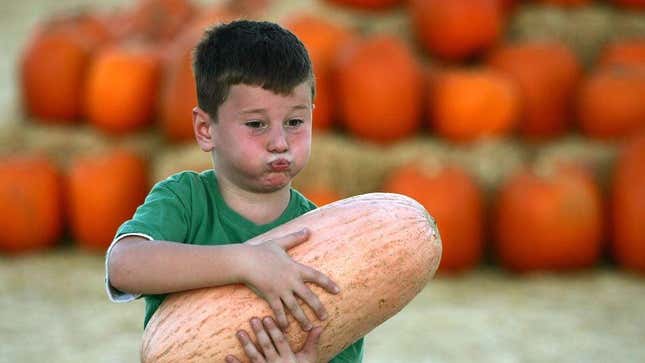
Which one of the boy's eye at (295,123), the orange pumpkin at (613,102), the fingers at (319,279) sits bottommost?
the orange pumpkin at (613,102)

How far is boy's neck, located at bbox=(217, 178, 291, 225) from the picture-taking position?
→ 8.72 ft

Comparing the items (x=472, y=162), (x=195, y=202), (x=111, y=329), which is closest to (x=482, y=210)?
(x=472, y=162)

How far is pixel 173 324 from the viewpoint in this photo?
2.55 m

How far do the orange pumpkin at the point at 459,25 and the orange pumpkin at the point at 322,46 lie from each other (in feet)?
1.87

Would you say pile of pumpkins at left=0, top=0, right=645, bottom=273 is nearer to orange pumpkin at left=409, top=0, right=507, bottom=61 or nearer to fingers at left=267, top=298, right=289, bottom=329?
orange pumpkin at left=409, top=0, right=507, bottom=61

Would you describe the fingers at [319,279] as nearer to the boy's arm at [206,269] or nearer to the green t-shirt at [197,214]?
the boy's arm at [206,269]

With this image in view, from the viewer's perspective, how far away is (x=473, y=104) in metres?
7.52

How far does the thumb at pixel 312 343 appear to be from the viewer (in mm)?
2521

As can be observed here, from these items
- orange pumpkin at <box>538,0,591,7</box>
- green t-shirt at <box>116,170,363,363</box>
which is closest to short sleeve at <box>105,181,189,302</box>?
green t-shirt at <box>116,170,363,363</box>

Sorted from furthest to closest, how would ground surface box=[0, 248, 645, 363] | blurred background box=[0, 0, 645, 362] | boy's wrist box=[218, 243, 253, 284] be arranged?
blurred background box=[0, 0, 645, 362]
ground surface box=[0, 248, 645, 363]
boy's wrist box=[218, 243, 253, 284]

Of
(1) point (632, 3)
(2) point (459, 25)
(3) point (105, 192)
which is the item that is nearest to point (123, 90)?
(3) point (105, 192)

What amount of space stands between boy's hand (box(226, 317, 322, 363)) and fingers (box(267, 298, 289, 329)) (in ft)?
0.10

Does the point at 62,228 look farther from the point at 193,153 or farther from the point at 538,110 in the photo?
the point at 538,110

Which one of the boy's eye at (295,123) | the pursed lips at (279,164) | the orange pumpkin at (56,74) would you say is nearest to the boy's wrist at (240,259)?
the pursed lips at (279,164)
